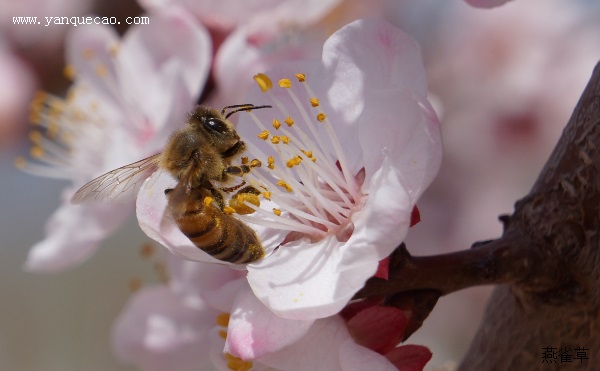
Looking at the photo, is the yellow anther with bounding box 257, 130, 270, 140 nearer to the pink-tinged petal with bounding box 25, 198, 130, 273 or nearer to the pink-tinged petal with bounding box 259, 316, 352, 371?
the pink-tinged petal with bounding box 259, 316, 352, 371

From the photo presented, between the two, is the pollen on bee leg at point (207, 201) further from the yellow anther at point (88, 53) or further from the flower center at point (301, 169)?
the yellow anther at point (88, 53)

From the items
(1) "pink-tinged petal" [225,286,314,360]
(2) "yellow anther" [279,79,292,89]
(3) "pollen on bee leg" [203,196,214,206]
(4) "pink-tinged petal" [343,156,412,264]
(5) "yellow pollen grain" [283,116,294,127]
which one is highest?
(4) "pink-tinged petal" [343,156,412,264]

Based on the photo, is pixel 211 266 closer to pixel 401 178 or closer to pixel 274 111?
pixel 274 111

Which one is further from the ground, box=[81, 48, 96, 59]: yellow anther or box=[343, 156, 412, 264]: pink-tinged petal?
box=[343, 156, 412, 264]: pink-tinged petal

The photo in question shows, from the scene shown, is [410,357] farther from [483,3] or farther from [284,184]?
[483,3]

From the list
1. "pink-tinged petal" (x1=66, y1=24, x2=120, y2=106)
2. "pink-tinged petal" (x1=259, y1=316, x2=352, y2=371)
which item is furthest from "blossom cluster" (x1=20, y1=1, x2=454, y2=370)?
"pink-tinged petal" (x1=66, y1=24, x2=120, y2=106)

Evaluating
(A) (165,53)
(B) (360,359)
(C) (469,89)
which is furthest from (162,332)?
(C) (469,89)

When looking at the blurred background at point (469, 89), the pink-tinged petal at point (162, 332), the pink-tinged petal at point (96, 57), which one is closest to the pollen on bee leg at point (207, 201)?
the pink-tinged petal at point (162, 332)
